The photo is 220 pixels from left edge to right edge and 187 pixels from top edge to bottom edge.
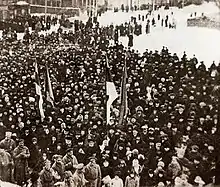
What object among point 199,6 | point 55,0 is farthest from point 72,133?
point 199,6

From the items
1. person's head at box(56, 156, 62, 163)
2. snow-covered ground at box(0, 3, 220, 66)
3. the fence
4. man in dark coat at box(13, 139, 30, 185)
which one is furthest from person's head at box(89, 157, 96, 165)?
the fence

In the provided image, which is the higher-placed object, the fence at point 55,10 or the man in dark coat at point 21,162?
the fence at point 55,10

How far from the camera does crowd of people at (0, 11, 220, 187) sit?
203 cm

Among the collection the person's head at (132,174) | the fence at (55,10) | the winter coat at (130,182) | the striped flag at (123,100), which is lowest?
the winter coat at (130,182)

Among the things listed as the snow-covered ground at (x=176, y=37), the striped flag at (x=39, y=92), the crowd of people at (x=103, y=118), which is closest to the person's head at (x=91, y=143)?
the crowd of people at (x=103, y=118)

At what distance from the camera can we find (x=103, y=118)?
6.71 feet

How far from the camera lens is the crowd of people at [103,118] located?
2.03 m

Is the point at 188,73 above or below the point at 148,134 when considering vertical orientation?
above

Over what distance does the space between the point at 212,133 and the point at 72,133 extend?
625mm

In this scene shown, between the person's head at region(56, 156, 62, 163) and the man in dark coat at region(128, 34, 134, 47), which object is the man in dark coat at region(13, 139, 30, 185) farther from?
the man in dark coat at region(128, 34, 134, 47)

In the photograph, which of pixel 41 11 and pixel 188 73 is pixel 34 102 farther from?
pixel 188 73

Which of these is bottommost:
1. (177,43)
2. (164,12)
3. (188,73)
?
(188,73)

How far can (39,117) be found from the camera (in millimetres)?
2051

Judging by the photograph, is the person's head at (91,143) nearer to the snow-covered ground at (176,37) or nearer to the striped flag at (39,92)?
the striped flag at (39,92)
